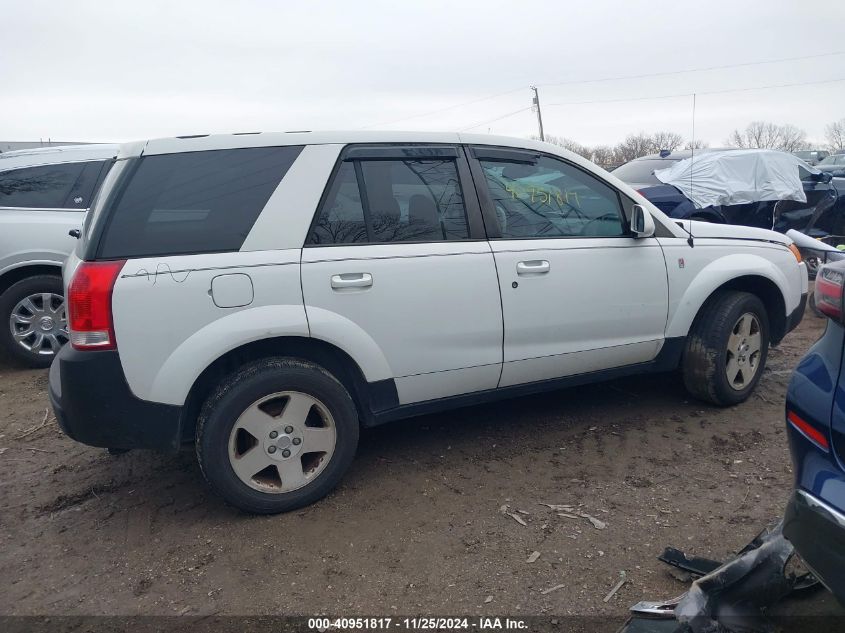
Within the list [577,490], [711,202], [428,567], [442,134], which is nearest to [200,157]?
[442,134]

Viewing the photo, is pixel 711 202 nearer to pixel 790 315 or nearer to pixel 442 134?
pixel 790 315

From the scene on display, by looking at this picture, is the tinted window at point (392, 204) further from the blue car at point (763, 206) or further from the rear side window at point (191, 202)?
the blue car at point (763, 206)

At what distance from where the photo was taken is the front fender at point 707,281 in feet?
14.4

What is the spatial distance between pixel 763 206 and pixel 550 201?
694 cm

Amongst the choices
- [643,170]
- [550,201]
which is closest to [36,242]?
[550,201]

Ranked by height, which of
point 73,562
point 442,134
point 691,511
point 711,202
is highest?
point 442,134

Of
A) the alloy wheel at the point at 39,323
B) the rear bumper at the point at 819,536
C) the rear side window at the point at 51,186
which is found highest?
the rear side window at the point at 51,186

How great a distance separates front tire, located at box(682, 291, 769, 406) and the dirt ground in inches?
6.5

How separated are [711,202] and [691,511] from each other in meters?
6.86

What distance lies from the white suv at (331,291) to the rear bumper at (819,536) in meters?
1.89

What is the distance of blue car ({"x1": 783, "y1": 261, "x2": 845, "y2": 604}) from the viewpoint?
6.61ft

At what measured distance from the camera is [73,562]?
10.4 ft

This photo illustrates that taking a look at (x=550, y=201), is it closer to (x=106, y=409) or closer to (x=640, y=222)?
(x=640, y=222)

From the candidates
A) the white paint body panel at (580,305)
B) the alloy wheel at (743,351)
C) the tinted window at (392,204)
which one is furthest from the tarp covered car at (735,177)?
the tinted window at (392,204)
